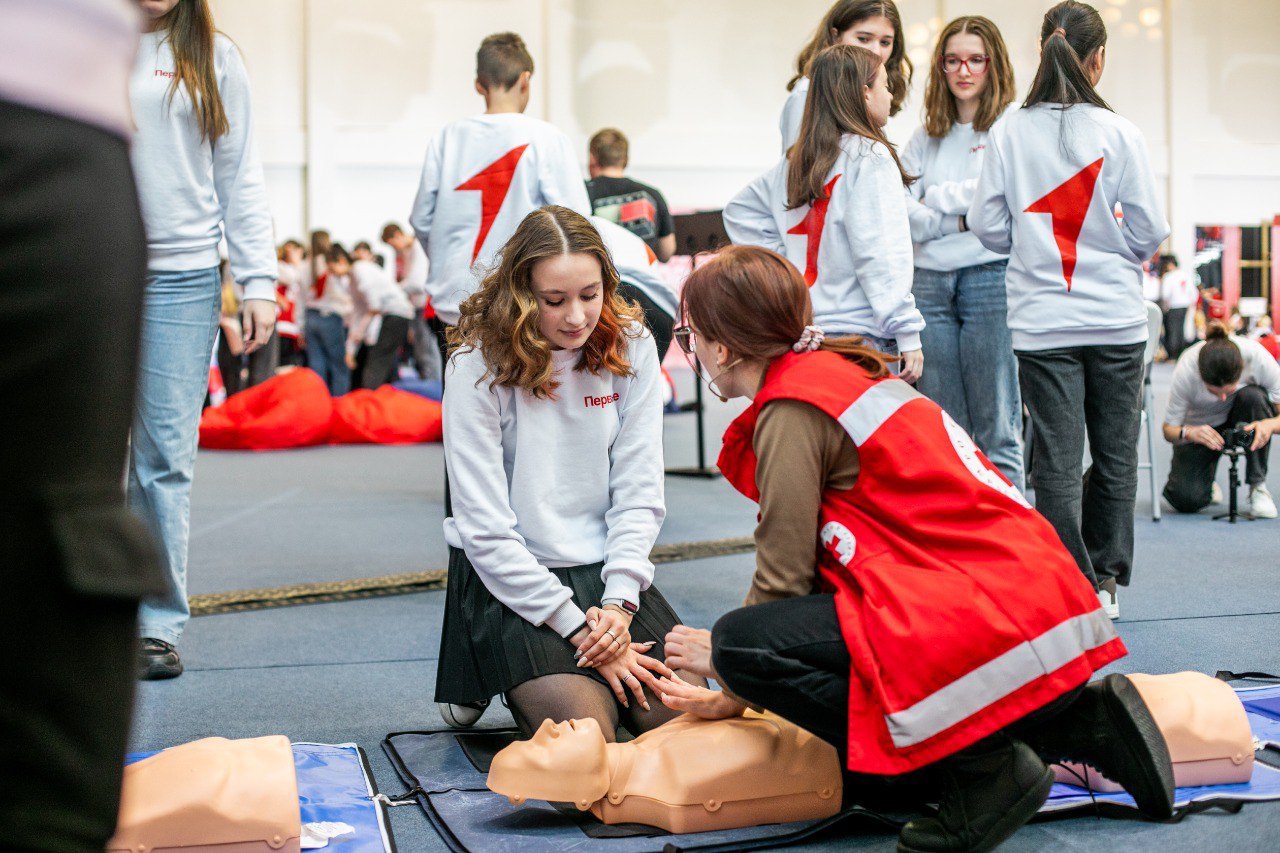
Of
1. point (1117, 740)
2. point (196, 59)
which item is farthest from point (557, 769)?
point (196, 59)

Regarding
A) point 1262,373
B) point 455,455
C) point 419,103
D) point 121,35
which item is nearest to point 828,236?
point 455,455

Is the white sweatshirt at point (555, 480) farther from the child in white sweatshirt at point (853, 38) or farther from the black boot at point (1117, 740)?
the child in white sweatshirt at point (853, 38)

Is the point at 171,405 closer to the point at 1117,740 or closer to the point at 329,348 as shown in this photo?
the point at 1117,740

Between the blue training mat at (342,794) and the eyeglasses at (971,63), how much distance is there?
2127mm

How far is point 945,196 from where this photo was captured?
3088 mm

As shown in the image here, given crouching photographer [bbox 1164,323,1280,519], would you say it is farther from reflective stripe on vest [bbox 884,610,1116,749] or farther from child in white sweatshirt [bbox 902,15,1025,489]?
reflective stripe on vest [bbox 884,610,1116,749]

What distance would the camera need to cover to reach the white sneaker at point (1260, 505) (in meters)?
4.34

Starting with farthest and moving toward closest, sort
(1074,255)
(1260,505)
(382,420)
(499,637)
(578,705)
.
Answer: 1. (382,420)
2. (1260,505)
3. (1074,255)
4. (499,637)
5. (578,705)

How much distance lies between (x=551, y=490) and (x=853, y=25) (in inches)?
59.4

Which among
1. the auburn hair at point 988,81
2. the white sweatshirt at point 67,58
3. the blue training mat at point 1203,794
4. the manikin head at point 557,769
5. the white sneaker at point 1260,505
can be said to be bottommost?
the blue training mat at point 1203,794

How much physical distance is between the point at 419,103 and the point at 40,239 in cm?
1405

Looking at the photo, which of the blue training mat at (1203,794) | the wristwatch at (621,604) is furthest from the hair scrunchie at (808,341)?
the blue training mat at (1203,794)

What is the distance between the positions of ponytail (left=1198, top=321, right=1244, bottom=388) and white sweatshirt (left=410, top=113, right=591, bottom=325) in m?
2.37

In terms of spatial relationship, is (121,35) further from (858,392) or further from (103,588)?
(858,392)
